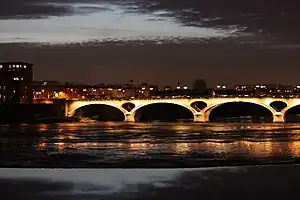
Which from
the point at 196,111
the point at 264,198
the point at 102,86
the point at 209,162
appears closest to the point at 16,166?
the point at 209,162

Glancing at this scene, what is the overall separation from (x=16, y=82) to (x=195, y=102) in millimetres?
31575

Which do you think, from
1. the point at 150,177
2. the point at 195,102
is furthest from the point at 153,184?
the point at 195,102

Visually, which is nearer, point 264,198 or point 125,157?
point 264,198

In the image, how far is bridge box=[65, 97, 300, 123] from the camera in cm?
8850

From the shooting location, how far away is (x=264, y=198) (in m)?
14.8

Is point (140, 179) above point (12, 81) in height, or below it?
below

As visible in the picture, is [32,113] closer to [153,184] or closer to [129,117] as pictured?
[129,117]

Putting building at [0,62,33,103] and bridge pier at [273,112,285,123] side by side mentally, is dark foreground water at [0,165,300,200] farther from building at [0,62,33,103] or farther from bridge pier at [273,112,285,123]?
building at [0,62,33,103]

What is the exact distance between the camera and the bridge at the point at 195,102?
8850cm

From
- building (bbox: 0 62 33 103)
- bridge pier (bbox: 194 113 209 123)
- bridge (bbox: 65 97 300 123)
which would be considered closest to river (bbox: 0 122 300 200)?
bridge (bbox: 65 97 300 123)

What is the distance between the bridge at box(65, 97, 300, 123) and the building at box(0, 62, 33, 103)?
36.0ft

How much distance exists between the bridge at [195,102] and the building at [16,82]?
36.0ft

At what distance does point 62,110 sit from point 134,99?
11.7 metres

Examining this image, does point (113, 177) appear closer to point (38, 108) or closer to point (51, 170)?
point (51, 170)
